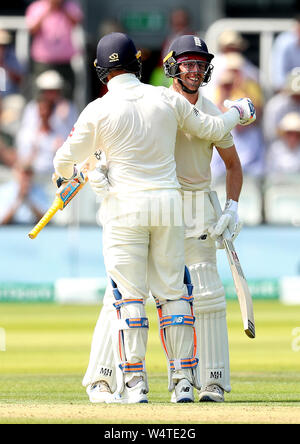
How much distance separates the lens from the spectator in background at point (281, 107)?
48.9 ft

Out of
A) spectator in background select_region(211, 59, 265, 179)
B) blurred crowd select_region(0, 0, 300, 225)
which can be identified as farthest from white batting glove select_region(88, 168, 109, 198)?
spectator in background select_region(211, 59, 265, 179)

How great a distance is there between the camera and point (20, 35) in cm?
1571

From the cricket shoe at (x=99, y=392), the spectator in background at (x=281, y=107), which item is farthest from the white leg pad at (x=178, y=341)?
the spectator in background at (x=281, y=107)

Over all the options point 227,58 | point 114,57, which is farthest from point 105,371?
point 227,58

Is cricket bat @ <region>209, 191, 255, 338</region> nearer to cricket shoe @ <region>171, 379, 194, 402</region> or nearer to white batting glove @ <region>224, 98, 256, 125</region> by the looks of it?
cricket shoe @ <region>171, 379, 194, 402</region>

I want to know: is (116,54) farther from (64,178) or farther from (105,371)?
(105,371)

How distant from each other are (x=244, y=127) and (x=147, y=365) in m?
6.25

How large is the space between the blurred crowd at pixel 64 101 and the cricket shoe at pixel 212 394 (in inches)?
310

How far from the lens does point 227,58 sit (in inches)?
577

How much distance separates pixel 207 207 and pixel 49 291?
836 centimetres

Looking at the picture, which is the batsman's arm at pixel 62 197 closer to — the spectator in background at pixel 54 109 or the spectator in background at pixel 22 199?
the spectator in background at pixel 22 199

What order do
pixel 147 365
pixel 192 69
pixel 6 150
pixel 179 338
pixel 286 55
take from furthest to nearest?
pixel 286 55 → pixel 6 150 → pixel 147 365 → pixel 192 69 → pixel 179 338

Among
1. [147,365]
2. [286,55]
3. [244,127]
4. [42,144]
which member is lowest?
[147,365]
